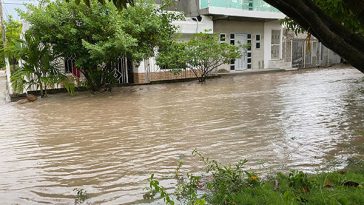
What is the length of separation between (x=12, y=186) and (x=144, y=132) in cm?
343

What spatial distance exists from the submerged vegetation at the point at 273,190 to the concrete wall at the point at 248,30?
20.4 meters

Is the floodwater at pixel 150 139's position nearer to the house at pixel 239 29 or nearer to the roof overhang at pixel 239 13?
the house at pixel 239 29

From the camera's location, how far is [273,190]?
12.4 feet

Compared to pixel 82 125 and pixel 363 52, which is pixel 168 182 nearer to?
pixel 363 52

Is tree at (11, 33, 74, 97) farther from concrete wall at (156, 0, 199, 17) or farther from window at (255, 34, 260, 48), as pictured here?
window at (255, 34, 260, 48)

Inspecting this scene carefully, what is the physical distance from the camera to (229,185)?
13.3ft

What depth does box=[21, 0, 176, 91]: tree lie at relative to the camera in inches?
542

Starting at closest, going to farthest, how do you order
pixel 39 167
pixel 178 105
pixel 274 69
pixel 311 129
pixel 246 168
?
pixel 246 168
pixel 39 167
pixel 311 129
pixel 178 105
pixel 274 69

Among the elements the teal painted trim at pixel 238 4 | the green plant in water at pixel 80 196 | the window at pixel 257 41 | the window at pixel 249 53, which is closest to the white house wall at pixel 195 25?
the teal painted trim at pixel 238 4

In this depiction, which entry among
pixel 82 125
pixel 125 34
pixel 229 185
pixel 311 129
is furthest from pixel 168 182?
pixel 125 34

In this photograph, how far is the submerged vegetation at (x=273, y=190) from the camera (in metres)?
3.44

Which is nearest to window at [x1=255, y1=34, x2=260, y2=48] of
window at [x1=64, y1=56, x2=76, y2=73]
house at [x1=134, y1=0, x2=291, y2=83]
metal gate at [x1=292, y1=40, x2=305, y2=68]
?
house at [x1=134, y1=0, x2=291, y2=83]

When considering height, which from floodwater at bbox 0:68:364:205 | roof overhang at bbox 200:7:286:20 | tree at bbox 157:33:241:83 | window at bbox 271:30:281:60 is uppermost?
roof overhang at bbox 200:7:286:20

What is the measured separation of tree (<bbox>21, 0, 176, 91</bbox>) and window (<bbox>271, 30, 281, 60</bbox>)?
47.3 feet
